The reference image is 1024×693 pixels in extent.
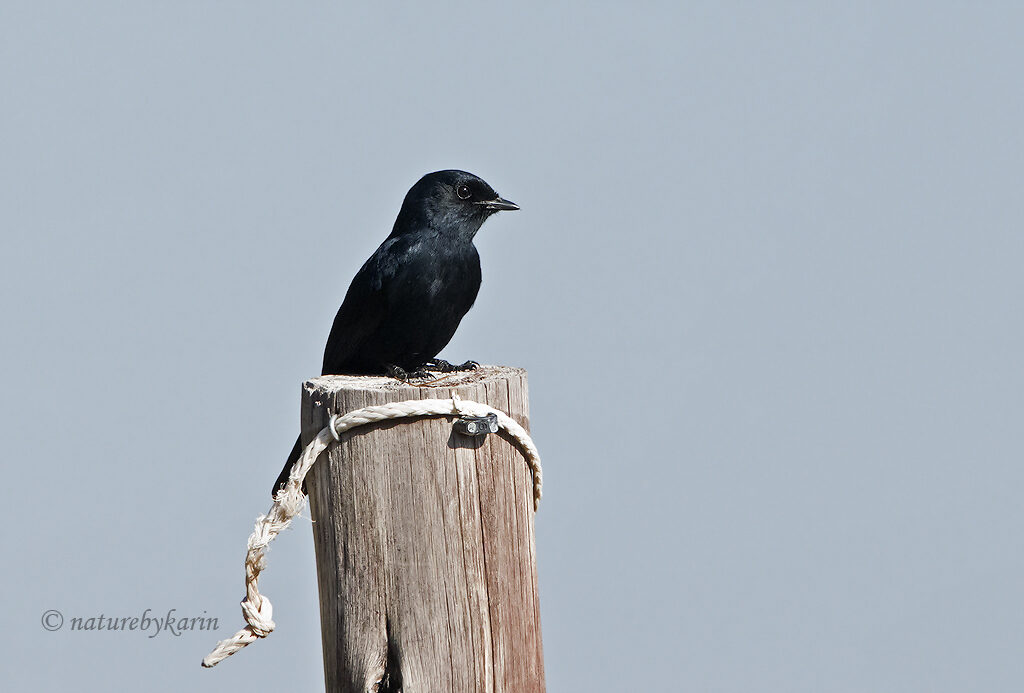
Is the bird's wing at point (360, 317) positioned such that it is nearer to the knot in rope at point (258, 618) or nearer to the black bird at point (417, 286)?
the black bird at point (417, 286)

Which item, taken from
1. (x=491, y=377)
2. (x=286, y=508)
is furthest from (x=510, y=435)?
(x=286, y=508)

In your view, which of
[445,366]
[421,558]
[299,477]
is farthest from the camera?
[445,366]

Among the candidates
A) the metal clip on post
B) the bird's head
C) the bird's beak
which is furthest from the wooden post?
the bird's beak

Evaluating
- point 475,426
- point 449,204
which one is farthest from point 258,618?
point 449,204

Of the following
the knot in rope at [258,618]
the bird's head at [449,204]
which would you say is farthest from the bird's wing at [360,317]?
the knot in rope at [258,618]

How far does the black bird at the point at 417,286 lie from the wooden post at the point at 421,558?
149cm

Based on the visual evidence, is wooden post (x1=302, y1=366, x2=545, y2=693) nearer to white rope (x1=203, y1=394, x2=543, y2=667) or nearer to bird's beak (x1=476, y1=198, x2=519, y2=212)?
white rope (x1=203, y1=394, x2=543, y2=667)

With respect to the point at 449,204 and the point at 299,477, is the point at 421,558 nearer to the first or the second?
the point at 299,477

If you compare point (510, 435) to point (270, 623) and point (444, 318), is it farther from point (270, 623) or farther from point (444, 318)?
point (444, 318)

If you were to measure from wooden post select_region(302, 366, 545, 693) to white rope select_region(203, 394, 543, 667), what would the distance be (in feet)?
0.11

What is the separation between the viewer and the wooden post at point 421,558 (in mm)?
2502

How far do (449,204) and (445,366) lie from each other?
798 millimetres

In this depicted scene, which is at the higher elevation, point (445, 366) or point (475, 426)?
point (445, 366)

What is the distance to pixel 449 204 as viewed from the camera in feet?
14.7
